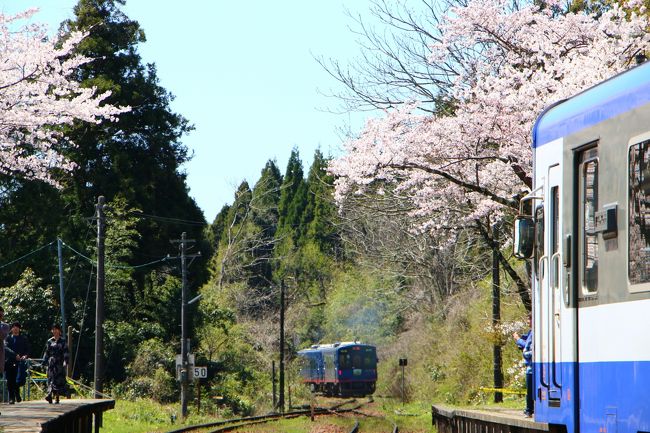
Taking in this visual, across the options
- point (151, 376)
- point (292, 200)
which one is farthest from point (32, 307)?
point (292, 200)

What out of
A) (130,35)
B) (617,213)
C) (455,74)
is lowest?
(617,213)

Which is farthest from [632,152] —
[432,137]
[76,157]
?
[76,157]

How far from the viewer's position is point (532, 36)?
19703 millimetres

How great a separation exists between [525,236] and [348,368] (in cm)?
4390

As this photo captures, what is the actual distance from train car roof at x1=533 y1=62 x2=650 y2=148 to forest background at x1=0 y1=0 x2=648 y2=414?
730 cm

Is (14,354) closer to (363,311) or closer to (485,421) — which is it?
(485,421)

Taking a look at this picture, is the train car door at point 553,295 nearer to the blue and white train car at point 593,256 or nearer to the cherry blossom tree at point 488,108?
the blue and white train car at point 593,256

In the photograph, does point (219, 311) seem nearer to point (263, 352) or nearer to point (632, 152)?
point (263, 352)

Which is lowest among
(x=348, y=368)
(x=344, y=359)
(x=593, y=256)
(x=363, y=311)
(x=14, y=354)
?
(x=348, y=368)

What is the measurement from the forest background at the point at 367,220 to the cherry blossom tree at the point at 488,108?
0.04 metres

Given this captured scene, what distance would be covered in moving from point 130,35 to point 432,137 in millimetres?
31567

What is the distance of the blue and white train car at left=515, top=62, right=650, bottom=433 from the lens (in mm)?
7074

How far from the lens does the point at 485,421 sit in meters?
15.0

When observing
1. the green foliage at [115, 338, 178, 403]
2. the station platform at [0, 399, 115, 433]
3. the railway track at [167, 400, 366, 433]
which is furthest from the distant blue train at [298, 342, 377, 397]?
the station platform at [0, 399, 115, 433]
